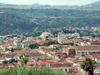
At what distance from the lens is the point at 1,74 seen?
19.6 meters

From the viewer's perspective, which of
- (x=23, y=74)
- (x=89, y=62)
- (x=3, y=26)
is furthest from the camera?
(x=3, y=26)

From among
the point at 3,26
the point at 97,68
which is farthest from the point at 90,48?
the point at 3,26

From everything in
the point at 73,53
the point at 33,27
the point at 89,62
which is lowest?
the point at 33,27

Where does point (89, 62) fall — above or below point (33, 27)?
above

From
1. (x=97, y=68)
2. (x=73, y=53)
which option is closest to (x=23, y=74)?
(x=97, y=68)

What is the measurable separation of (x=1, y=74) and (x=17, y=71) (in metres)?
0.93

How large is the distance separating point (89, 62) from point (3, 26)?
14401cm

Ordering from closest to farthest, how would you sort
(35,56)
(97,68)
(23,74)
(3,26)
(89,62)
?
1. (23,74)
2. (89,62)
3. (97,68)
4. (35,56)
5. (3,26)

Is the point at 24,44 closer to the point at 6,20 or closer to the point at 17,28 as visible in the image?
the point at 17,28

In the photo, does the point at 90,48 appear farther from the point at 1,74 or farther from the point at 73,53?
the point at 1,74

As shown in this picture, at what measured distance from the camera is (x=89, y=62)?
26.9m

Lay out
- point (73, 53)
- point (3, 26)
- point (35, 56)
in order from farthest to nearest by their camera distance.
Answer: point (3, 26)
point (73, 53)
point (35, 56)

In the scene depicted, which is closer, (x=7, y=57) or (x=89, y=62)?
(x=89, y=62)

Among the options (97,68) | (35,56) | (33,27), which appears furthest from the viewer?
(33,27)
